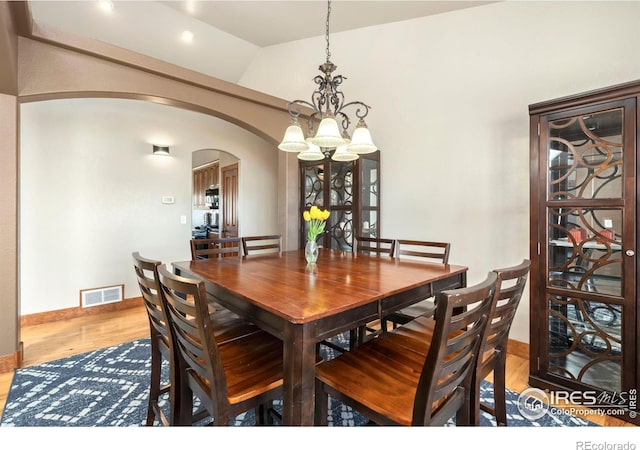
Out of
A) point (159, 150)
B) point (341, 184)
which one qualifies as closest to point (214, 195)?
point (159, 150)

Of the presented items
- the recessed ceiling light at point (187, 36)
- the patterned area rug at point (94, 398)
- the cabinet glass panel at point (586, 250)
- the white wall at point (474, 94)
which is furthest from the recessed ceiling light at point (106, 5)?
the cabinet glass panel at point (586, 250)

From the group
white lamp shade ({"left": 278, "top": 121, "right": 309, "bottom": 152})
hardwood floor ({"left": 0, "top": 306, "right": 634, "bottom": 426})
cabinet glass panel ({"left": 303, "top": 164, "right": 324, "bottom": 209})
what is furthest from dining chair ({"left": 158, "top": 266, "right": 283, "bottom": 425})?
cabinet glass panel ({"left": 303, "top": 164, "right": 324, "bottom": 209})

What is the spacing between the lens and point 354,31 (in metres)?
3.66

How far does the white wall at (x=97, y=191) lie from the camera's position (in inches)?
130

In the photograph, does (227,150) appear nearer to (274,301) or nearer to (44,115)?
(44,115)

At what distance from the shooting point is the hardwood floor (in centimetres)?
234

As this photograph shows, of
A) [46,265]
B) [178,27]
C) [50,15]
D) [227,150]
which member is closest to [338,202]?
[227,150]

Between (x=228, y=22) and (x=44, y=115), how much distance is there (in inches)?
91.8

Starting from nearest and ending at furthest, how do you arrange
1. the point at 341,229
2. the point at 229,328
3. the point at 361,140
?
the point at 229,328, the point at 361,140, the point at 341,229

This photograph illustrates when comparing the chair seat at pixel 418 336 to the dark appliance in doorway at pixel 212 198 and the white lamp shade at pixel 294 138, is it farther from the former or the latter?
the dark appliance in doorway at pixel 212 198

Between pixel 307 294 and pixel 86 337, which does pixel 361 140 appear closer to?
pixel 307 294

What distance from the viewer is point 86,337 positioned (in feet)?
9.84

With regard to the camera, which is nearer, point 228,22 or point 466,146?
point 466,146

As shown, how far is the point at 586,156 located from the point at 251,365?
2.33m
